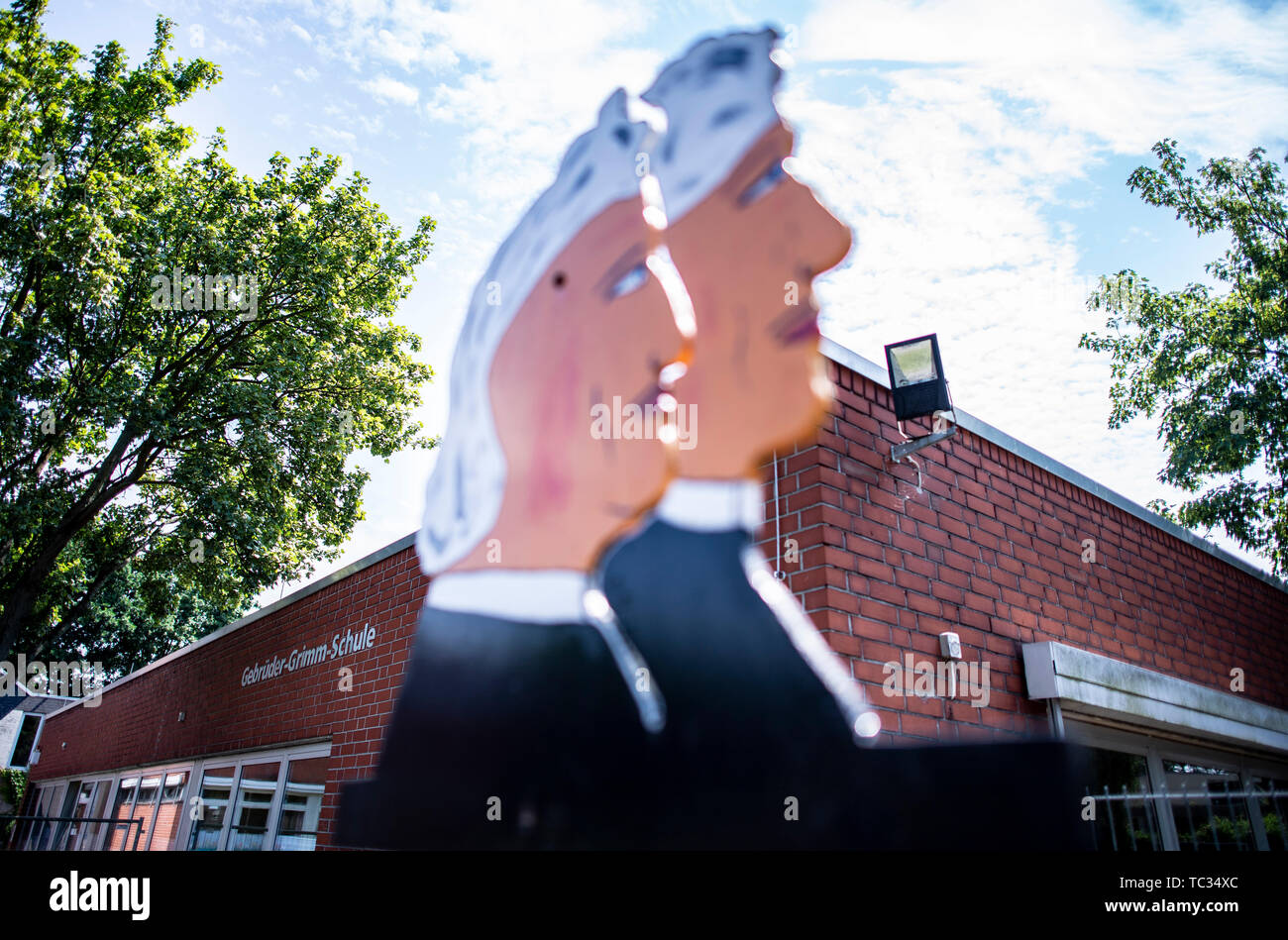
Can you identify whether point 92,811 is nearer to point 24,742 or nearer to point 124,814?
point 124,814

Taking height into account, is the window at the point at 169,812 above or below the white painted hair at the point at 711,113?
below

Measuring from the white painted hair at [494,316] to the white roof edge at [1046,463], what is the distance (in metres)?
0.94

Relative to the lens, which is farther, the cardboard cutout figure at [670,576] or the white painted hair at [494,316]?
the white painted hair at [494,316]

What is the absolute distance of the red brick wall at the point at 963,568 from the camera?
8.57 feet

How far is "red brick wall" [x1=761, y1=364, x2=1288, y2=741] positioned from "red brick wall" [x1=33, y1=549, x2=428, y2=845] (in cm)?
290

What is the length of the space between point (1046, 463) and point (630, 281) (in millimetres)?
→ 2524

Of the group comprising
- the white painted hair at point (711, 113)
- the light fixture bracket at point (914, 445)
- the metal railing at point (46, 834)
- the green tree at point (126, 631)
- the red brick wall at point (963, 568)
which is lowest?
the metal railing at point (46, 834)

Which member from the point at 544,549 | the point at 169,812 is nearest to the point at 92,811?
the point at 169,812

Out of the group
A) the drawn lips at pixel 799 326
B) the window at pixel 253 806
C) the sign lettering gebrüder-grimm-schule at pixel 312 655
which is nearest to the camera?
the drawn lips at pixel 799 326

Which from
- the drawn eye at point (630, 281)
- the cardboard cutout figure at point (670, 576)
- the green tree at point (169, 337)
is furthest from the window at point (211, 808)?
the drawn eye at point (630, 281)

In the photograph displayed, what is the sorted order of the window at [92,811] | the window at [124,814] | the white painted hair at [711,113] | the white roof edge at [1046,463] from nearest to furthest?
the white painted hair at [711,113], the white roof edge at [1046,463], the window at [124,814], the window at [92,811]

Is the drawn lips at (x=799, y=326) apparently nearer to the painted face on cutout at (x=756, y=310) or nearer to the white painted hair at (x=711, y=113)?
the painted face on cutout at (x=756, y=310)

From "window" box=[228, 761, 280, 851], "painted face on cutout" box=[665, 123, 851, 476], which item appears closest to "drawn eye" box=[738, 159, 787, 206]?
"painted face on cutout" box=[665, 123, 851, 476]

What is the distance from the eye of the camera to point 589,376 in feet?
8.40
